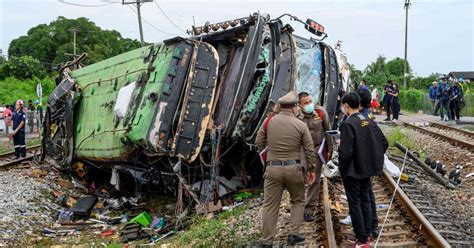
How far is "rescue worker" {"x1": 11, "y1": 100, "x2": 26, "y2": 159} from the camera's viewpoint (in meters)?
13.8

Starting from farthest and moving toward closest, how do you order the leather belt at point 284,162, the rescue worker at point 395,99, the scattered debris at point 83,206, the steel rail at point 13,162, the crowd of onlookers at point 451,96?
the rescue worker at point 395,99 → the crowd of onlookers at point 451,96 → the steel rail at point 13,162 → the scattered debris at point 83,206 → the leather belt at point 284,162

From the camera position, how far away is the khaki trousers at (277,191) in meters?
5.05

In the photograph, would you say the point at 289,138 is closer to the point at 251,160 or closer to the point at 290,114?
the point at 290,114

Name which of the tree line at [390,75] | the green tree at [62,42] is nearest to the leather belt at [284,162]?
the tree line at [390,75]

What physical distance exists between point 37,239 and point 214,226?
3.08 metres

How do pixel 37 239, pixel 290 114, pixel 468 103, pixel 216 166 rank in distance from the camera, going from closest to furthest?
pixel 290 114 < pixel 37 239 < pixel 216 166 < pixel 468 103

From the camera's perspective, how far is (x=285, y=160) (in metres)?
5.05

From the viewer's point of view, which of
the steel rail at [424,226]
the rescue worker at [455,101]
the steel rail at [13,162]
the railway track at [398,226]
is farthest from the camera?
the rescue worker at [455,101]

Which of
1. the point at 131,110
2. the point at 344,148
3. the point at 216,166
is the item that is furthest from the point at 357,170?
the point at 131,110

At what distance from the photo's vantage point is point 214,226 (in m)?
6.50

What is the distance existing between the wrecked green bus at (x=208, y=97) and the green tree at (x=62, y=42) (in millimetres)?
47278

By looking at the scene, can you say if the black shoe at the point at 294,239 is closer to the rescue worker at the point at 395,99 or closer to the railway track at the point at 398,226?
the railway track at the point at 398,226

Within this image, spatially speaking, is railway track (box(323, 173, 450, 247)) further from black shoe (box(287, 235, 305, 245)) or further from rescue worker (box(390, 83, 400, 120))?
rescue worker (box(390, 83, 400, 120))

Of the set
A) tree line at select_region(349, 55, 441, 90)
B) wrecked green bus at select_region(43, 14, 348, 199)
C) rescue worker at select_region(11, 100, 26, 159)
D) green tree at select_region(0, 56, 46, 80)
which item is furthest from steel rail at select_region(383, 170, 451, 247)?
green tree at select_region(0, 56, 46, 80)
